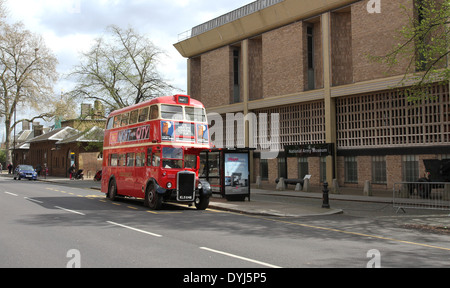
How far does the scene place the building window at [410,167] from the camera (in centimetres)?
2436

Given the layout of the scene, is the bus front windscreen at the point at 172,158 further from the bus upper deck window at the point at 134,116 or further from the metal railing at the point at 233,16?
the metal railing at the point at 233,16

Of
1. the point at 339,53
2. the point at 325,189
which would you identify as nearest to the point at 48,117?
the point at 339,53

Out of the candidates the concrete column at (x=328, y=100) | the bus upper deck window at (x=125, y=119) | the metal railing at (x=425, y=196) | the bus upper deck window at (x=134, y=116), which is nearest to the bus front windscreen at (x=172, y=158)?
the bus upper deck window at (x=134, y=116)

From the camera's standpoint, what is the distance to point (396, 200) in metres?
16.8

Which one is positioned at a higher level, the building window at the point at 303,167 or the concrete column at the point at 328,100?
the concrete column at the point at 328,100

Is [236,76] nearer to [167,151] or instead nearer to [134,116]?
[134,116]

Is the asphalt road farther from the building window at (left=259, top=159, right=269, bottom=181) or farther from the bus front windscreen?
the building window at (left=259, top=159, right=269, bottom=181)

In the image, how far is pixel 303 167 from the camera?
31172 millimetres

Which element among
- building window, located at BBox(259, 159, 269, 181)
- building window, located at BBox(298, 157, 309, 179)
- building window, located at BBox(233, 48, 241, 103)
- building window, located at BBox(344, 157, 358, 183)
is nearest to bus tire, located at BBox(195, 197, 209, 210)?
building window, located at BBox(344, 157, 358, 183)

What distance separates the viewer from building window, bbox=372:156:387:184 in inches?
1026

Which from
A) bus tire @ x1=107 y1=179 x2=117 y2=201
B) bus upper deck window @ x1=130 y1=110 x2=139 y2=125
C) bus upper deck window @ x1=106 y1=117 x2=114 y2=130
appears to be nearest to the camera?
bus upper deck window @ x1=130 y1=110 x2=139 y2=125

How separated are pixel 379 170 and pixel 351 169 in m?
2.13

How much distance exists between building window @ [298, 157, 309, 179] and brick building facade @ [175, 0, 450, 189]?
8 centimetres

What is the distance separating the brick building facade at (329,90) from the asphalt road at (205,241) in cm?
1282
